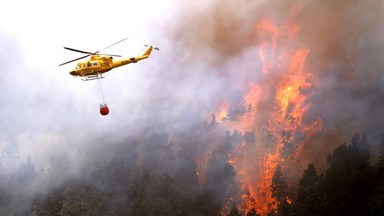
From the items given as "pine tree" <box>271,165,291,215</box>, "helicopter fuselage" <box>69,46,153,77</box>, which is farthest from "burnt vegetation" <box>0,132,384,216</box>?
"helicopter fuselage" <box>69,46,153,77</box>

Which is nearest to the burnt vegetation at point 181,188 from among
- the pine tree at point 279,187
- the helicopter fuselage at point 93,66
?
the pine tree at point 279,187

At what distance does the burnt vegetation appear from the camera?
3477 inches

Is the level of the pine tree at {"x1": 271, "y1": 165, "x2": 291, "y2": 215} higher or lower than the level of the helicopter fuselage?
lower

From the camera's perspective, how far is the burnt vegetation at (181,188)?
88.3m

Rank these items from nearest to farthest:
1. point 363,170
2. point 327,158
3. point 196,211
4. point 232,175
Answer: point 363,170 < point 327,158 < point 196,211 < point 232,175

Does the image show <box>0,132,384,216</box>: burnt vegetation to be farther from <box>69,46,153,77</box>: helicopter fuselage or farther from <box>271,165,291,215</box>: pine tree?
<box>69,46,153,77</box>: helicopter fuselage

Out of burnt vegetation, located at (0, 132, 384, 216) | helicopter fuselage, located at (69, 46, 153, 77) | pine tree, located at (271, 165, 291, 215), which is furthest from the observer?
pine tree, located at (271, 165, 291, 215)

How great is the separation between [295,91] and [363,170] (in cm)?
3007

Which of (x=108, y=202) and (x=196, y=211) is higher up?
(x=108, y=202)

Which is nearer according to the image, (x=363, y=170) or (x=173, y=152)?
(x=363, y=170)

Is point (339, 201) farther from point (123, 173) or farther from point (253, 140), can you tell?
point (123, 173)

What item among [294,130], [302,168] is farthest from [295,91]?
[302,168]

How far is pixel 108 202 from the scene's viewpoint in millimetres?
115500

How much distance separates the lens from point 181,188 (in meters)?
114
